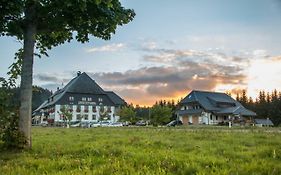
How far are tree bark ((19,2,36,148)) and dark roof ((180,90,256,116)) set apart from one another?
85.1m

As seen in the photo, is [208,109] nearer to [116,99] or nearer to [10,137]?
[116,99]

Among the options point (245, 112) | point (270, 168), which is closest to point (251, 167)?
point (270, 168)

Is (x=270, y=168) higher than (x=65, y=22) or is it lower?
lower

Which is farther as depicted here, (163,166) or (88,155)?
(88,155)

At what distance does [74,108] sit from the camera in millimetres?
116562

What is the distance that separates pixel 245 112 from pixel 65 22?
86199 mm

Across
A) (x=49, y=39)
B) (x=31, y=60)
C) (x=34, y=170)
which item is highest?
(x=49, y=39)

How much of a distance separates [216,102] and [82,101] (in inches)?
1609

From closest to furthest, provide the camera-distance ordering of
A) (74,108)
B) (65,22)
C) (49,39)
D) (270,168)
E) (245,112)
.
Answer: (270,168) < (65,22) < (49,39) < (245,112) < (74,108)

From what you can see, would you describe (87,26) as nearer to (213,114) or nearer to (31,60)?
(31,60)

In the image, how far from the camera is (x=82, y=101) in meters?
117

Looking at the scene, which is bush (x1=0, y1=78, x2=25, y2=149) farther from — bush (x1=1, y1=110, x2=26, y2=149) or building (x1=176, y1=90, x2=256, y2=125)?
building (x1=176, y1=90, x2=256, y2=125)

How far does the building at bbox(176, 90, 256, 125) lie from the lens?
315 feet

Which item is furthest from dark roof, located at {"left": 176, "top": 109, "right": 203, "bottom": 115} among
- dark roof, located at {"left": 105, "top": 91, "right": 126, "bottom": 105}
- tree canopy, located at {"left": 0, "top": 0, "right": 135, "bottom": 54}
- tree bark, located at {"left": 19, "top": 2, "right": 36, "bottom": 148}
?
tree bark, located at {"left": 19, "top": 2, "right": 36, "bottom": 148}
